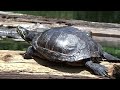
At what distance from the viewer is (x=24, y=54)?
3424mm

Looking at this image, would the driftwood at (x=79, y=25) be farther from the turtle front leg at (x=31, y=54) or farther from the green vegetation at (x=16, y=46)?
the turtle front leg at (x=31, y=54)

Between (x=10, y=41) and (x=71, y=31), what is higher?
(x=71, y=31)

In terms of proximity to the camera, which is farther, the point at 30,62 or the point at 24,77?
the point at 30,62

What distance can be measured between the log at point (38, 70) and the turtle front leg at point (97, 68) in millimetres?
44

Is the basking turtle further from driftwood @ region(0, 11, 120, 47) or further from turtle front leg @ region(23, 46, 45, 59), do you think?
driftwood @ region(0, 11, 120, 47)

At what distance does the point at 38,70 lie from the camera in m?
3.13

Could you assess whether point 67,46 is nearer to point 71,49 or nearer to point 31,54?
point 71,49

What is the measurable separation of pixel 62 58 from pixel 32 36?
67 cm

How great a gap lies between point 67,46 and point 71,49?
5cm

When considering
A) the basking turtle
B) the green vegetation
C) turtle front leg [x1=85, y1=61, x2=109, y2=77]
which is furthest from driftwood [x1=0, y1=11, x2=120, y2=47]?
turtle front leg [x1=85, y1=61, x2=109, y2=77]

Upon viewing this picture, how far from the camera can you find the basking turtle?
3047 millimetres

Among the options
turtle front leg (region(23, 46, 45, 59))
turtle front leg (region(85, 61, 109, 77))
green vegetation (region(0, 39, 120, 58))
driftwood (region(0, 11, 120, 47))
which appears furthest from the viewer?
driftwood (region(0, 11, 120, 47))
